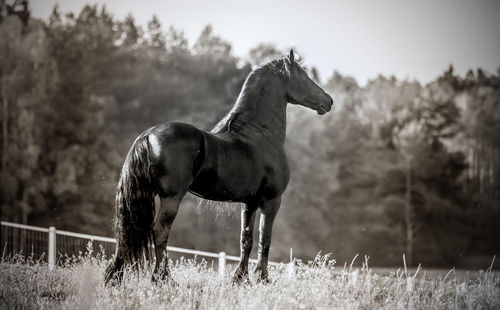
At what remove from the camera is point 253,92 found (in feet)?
22.0

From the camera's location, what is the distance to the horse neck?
21.5 feet

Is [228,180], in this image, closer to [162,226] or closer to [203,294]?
[162,226]

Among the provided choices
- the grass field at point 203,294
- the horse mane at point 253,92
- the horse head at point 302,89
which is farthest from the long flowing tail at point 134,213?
Answer: the horse head at point 302,89

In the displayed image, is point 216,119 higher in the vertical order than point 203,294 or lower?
higher

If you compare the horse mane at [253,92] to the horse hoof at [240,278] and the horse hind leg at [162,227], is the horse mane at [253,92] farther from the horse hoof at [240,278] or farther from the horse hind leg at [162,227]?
the horse hoof at [240,278]

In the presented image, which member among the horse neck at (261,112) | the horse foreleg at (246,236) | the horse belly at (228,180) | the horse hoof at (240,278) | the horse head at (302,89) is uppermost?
the horse head at (302,89)

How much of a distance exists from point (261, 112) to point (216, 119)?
15600mm

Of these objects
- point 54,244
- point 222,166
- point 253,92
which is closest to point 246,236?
point 222,166

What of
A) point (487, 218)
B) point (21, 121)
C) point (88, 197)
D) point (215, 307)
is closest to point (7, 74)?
point (21, 121)

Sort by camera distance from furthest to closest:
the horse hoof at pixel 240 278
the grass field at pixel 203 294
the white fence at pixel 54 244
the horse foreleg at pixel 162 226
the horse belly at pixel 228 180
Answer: the white fence at pixel 54 244
the horse hoof at pixel 240 278
the horse belly at pixel 228 180
the horse foreleg at pixel 162 226
the grass field at pixel 203 294

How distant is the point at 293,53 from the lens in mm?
6949

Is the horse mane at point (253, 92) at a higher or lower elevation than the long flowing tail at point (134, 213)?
higher

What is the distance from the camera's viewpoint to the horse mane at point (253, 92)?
21.6 feet

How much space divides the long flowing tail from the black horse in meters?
0.01
